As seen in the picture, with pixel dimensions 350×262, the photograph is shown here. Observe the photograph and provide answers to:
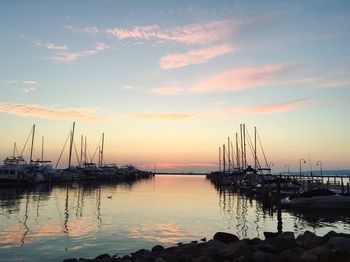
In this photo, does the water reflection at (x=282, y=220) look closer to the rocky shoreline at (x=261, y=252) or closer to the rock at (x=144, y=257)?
the rocky shoreline at (x=261, y=252)

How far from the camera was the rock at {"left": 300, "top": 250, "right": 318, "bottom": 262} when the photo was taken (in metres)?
15.1

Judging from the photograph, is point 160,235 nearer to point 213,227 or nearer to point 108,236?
point 108,236

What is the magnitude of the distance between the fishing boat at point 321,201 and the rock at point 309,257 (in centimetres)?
2704

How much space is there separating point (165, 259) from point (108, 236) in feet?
35.2

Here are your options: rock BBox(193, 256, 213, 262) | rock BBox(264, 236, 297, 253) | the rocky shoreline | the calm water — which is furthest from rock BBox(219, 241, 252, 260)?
the calm water

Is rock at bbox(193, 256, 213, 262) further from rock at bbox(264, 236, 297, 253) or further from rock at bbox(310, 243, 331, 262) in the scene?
rock at bbox(310, 243, 331, 262)

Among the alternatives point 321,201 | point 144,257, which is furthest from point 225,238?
point 321,201

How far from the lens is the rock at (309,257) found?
49.4 feet

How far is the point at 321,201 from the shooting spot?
1594 inches

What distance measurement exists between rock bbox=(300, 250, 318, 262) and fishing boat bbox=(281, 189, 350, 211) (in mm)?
27041

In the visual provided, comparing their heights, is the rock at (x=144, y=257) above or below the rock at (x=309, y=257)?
below

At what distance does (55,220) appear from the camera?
3481cm

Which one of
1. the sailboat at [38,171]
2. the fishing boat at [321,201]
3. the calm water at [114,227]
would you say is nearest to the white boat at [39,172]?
the sailboat at [38,171]

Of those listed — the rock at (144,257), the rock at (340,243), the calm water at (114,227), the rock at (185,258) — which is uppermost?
the rock at (340,243)
